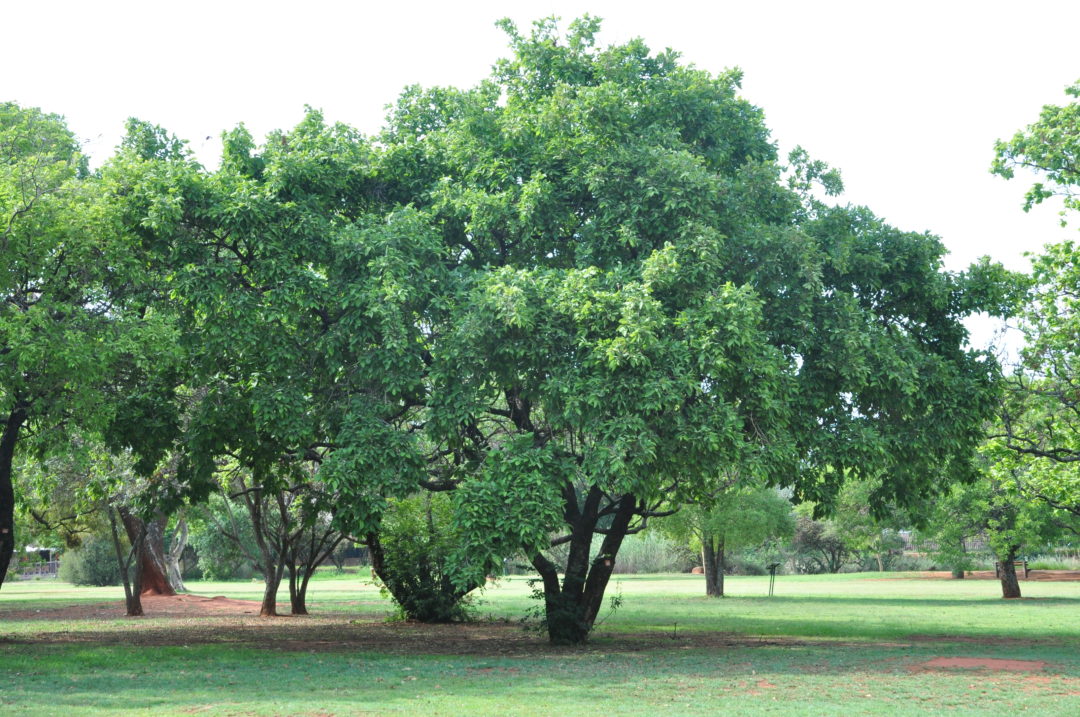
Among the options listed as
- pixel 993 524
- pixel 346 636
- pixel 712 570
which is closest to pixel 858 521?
pixel 712 570

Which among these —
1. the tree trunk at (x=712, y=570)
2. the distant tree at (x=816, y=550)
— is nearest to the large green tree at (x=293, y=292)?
the tree trunk at (x=712, y=570)

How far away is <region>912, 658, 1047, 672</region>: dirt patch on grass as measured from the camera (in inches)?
663

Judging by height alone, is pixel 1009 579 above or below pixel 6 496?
below

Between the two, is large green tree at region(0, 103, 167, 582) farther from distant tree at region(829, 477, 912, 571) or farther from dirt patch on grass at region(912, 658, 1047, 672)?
distant tree at region(829, 477, 912, 571)

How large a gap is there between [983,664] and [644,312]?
8.45 metres

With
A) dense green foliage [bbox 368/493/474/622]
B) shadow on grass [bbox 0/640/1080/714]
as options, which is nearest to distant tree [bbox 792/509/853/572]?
dense green foliage [bbox 368/493/474/622]

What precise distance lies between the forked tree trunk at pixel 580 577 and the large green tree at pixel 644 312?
61mm

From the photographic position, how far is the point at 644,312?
650 inches

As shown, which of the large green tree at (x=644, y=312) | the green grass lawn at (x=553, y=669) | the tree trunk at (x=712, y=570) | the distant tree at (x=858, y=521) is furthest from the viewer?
the distant tree at (x=858, y=521)

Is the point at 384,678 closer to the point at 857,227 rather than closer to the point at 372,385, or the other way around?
the point at 372,385

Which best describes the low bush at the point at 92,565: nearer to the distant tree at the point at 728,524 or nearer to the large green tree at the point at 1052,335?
the distant tree at the point at 728,524

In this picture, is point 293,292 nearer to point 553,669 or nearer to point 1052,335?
point 553,669

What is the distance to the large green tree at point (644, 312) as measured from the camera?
16.8 m

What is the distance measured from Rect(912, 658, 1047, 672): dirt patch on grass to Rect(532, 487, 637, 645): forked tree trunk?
6254 millimetres
